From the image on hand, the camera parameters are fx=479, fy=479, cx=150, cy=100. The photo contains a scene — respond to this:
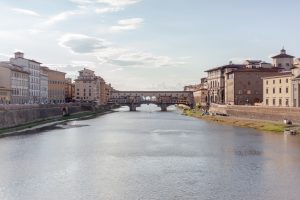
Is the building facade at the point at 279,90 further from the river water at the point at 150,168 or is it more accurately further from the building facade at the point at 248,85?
the river water at the point at 150,168

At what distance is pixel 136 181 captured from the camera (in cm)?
3294

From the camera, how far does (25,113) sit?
82.3 meters

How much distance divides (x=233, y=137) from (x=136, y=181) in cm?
3046

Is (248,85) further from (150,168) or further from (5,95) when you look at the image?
(150,168)

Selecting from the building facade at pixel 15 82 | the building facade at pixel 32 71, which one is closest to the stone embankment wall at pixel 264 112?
the building facade at pixel 15 82

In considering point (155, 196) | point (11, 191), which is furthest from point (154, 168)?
point (11, 191)

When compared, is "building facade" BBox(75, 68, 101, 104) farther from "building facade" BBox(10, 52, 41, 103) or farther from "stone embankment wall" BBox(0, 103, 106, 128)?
"stone embankment wall" BBox(0, 103, 106, 128)

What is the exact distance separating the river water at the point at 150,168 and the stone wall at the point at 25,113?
12.5 metres

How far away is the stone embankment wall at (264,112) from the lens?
7044 cm

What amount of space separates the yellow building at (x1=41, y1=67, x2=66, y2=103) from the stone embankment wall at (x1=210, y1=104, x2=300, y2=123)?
55.6 meters

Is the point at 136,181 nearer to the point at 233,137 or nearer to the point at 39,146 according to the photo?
the point at 39,146

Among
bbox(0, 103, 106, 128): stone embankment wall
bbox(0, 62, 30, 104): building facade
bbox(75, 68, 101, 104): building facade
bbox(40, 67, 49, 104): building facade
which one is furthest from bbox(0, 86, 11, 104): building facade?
bbox(75, 68, 101, 104): building facade

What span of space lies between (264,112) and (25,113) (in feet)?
135

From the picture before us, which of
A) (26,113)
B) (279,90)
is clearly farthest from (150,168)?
(279,90)
